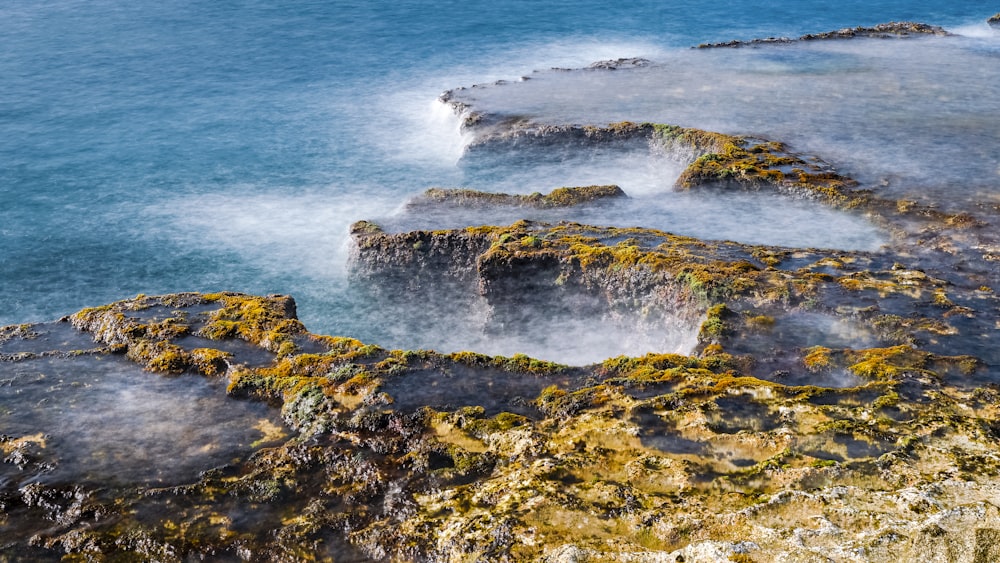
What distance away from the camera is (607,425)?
1789 centimetres

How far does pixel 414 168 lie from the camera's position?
47594 mm

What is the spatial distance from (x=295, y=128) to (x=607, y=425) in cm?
4480

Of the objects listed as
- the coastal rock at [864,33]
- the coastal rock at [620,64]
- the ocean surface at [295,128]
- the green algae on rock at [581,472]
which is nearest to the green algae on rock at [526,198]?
the ocean surface at [295,128]

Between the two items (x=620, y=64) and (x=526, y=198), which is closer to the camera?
(x=526, y=198)

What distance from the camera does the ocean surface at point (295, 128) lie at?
35.6m

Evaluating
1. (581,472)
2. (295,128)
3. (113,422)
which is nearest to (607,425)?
(581,472)

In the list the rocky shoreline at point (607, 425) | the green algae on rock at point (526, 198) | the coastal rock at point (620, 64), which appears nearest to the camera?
the rocky shoreline at point (607, 425)

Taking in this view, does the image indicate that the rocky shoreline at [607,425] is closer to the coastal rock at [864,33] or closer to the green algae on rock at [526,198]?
the green algae on rock at [526,198]

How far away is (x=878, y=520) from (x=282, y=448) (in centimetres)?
1330

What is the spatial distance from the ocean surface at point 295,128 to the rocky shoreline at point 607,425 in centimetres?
560

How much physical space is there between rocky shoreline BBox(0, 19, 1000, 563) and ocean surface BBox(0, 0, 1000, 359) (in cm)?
560

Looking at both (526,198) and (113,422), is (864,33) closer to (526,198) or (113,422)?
(526,198)

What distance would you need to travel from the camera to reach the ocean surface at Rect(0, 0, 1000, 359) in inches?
1401

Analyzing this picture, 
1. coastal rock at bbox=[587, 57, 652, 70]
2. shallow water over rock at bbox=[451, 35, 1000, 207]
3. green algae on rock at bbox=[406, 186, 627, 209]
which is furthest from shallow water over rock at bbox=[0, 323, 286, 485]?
coastal rock at bbox=[587, 57, 652, 70]
